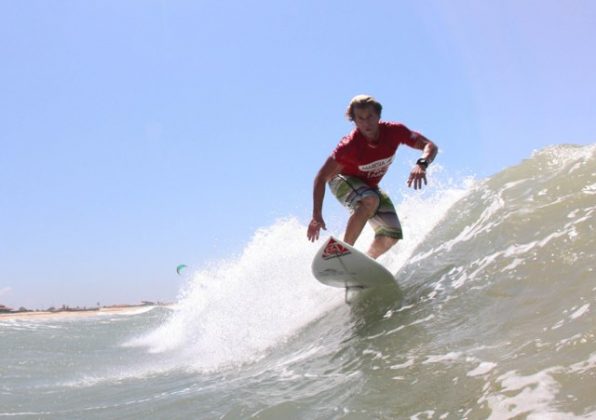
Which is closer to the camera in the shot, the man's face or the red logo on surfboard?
the man's face

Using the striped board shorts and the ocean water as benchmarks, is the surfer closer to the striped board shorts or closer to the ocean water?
the striped board shorts

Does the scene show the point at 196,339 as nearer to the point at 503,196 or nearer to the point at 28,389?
the point at 28,389

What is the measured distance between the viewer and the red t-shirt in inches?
220

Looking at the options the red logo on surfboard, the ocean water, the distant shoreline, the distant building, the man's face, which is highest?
the distant building

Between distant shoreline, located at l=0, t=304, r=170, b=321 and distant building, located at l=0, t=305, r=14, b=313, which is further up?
distant building, located at l=0, t=305, r=14, b=313

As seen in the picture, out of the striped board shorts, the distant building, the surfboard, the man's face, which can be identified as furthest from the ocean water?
the distant building

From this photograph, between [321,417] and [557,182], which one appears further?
[557,182]

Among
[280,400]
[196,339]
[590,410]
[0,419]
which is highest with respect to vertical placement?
[196,339]

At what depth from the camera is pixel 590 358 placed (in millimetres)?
2355

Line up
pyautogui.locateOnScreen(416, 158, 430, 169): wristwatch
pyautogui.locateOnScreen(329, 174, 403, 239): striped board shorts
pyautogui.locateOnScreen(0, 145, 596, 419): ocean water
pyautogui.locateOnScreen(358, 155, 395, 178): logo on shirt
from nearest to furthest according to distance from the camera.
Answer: pyautogui.locateOnScreen(0, 145, 596, 419): ocean water, pyautogui.locateOnScreen(416, 158, 430, 169): wristwatch, pyautogui.locateOnScreen(358, 155, 395, 178): logo on shirt, pyautogui.locateOnScreen(329, 174, 403, 239): striped board shorts

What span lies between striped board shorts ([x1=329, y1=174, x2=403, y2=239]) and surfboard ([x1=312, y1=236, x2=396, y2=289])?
69 cm

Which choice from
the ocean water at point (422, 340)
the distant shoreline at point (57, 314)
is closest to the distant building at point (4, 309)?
the distant shoreline at point (57, 314)

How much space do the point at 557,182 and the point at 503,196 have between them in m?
0.73

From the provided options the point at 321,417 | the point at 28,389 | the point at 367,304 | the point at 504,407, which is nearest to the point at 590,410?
the point at 504,407
